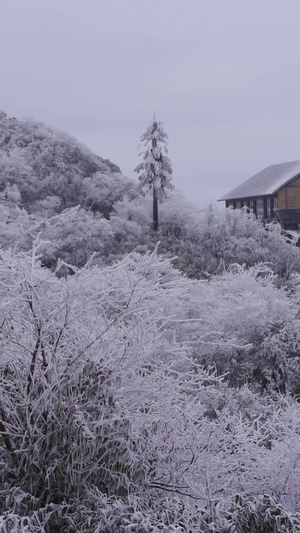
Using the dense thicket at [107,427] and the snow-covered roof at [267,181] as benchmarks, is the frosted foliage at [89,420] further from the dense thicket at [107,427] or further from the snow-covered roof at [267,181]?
the snow-covered roof at [267,181]

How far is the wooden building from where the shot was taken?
47969 millimetres

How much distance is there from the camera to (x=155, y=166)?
4481cm

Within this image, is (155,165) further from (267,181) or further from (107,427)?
(107,427)

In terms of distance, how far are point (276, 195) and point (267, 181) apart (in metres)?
2.90

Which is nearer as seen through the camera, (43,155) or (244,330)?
(244,330)

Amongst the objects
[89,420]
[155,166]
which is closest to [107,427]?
[89,420]

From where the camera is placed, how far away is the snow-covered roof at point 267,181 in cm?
4834

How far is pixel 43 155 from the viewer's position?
5644cm

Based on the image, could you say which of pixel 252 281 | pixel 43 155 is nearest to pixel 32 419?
pixel 252 281

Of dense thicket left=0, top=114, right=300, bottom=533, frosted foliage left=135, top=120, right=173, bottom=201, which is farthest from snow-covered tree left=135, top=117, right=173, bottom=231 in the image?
dense thicket left=0, top=114, right=300, bottom=533

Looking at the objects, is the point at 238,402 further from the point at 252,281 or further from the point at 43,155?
the point at 43,155

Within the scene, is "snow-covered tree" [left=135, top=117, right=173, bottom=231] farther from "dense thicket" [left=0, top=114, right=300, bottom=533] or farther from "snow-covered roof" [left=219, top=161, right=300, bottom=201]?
"dense thicket" [left=0, top=114, right=300, bottom=533]

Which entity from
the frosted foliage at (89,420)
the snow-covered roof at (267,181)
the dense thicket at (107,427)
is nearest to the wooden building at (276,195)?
the snow-covered roof at (267,181)

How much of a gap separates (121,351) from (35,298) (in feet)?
3.26
